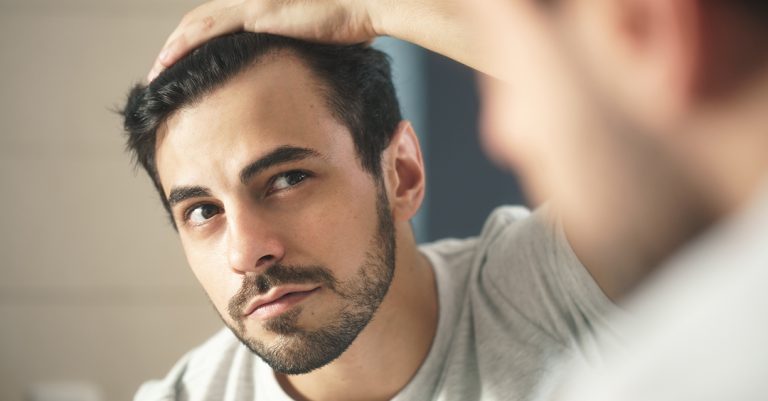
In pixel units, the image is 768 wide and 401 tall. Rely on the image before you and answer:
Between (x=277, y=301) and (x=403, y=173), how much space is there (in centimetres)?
34

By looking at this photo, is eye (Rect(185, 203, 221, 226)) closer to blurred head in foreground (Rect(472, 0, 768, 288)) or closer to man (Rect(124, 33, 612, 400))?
man (Rect(124, 33, 612, 400))

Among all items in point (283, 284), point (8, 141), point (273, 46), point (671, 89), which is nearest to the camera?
point (671, 89)

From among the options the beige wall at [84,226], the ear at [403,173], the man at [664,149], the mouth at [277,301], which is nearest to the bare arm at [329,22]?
the ear at [403,173]

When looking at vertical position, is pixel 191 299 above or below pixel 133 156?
below

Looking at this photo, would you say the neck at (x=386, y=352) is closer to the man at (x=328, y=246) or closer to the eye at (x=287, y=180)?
the man at (x=328, y=246)

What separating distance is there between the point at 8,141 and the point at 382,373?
4.63ft

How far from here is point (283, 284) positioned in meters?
1.03

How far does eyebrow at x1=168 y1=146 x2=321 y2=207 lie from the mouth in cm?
16

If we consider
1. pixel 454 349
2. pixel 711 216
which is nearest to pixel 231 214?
pixel 454 349

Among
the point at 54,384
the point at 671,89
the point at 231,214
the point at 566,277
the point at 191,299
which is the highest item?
the point at 671,89

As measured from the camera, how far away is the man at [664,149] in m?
0.42

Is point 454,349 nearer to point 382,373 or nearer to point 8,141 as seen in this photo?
point 382,373

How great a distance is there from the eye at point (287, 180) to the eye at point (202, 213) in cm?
9

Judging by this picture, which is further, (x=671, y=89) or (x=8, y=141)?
(x=8, y=141)
